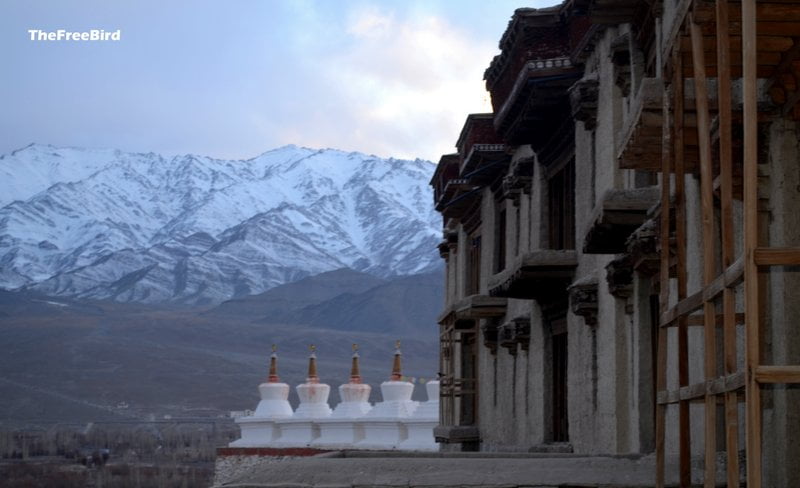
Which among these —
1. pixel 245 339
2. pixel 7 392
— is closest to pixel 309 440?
pixel 7 392

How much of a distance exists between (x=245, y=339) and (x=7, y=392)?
32.5m

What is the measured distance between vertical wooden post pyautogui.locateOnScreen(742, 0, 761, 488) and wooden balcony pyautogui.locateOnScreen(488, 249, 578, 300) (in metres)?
11.5

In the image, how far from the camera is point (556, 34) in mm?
20047

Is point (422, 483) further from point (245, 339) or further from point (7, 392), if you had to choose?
point (245, 339)

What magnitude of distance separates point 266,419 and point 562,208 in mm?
19373

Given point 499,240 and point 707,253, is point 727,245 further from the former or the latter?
point 499,240

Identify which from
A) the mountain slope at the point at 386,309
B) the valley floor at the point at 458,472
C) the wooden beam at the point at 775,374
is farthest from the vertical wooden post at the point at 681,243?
the mountain slope at the point at 386,309

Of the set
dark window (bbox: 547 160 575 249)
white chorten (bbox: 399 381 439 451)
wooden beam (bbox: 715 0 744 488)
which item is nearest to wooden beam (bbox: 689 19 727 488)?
wooden beam (bbox: 715 0 744 488)

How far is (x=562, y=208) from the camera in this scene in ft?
65.8

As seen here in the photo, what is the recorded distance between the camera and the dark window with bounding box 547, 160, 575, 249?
19.3 meters

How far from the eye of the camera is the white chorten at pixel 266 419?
37.8 m

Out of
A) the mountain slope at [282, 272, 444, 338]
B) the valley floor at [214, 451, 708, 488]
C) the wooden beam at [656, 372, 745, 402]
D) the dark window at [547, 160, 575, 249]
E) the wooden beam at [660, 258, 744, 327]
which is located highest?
the mountain slope at [282, 272, 444, 338]

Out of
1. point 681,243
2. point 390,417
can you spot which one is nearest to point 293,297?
point 390,417

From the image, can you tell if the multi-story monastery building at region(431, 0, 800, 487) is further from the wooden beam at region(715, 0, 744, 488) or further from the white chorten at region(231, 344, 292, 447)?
the white chorten at region(231, 344, 292, 447)
